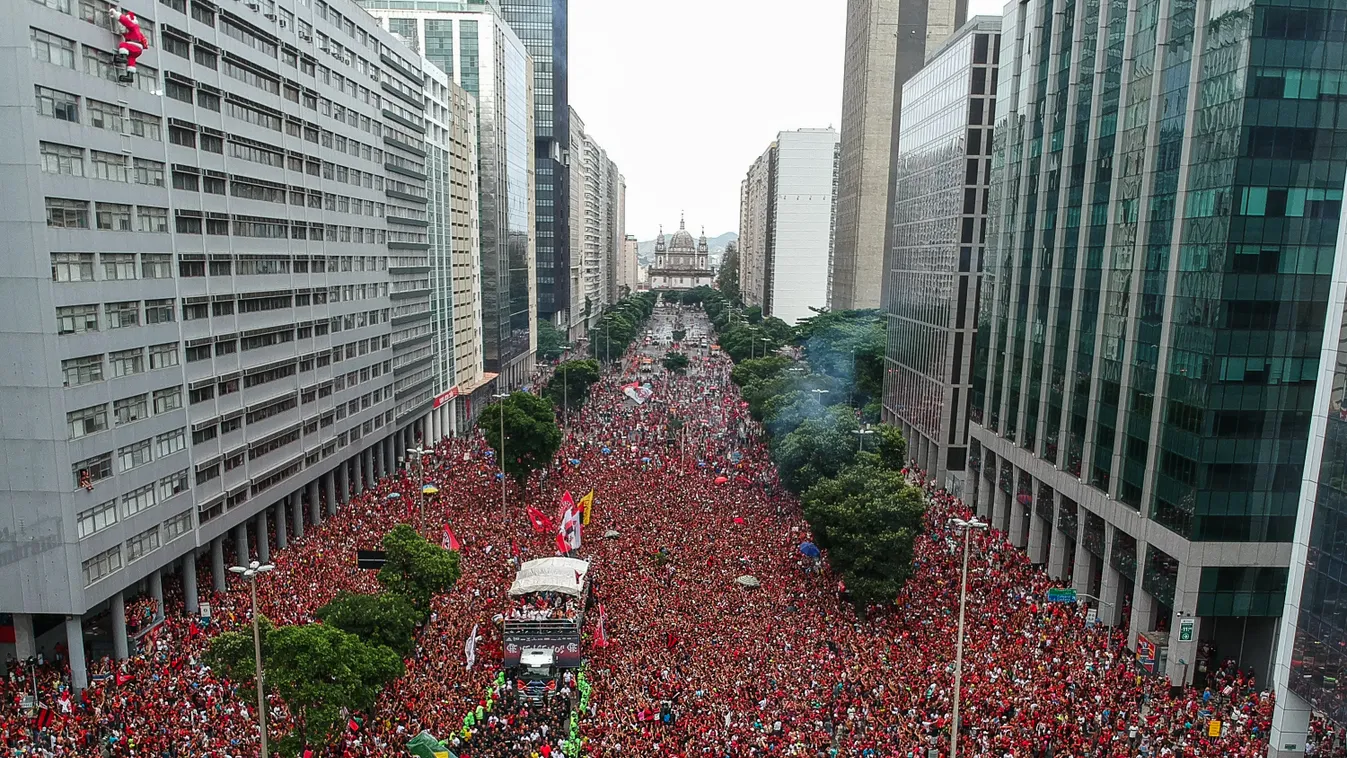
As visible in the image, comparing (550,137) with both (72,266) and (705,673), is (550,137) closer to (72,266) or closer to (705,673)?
(72,266)

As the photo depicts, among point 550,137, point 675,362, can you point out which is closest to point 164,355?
point 675,362

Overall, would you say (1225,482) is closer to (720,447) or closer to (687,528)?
(687,528)

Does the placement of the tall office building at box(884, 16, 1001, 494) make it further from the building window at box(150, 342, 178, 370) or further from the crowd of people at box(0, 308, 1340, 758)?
the building window at box(150, 342, 178, 370)

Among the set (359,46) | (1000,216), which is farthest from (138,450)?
(1000,216)

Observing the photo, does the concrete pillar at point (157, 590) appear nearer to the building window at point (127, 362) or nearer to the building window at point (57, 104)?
the building window at point (127, 362)

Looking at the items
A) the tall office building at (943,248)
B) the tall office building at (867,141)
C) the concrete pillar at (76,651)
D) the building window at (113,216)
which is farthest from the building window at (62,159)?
the tall office building at (867,141)
